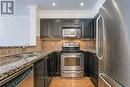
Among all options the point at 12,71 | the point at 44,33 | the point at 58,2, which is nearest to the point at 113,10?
the point at 12,71

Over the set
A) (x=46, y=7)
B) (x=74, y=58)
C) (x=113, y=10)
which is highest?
(x=46, y=7)

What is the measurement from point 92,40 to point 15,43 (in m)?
3.52

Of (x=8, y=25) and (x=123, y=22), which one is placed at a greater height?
(x=8, y=25)

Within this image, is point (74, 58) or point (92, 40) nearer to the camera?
point (74, 58)

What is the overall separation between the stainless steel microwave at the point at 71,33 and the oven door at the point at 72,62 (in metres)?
0.90

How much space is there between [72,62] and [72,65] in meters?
0.11

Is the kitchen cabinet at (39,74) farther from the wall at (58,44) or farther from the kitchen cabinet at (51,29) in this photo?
the wall at (58,44)

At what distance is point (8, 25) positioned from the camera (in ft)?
33.3

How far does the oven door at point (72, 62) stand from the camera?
830cm

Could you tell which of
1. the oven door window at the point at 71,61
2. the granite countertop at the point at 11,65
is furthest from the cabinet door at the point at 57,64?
the granite countertop at the point at 11,65

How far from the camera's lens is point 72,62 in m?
8.37

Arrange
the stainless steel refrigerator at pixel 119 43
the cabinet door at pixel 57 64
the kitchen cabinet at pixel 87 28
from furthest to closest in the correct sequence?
the kitchen cabinet at pixel 87 28 → the cabinet door at pixel 57 64 → the stainless steel refrigerator at pixel 119 43

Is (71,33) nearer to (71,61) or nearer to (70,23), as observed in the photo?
(70,23)

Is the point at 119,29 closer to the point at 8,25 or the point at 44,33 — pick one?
the point at 44,33
